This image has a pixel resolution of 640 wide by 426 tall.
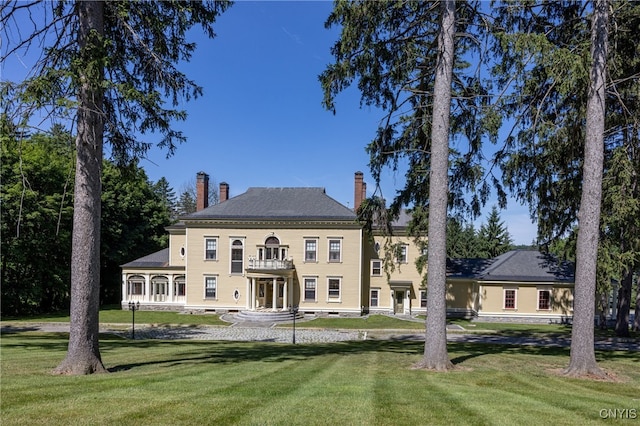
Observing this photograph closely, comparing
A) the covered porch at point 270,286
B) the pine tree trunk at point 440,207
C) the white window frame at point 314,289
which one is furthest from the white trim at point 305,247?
the pine tree trunk at point 440,207

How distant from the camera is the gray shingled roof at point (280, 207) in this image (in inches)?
1293

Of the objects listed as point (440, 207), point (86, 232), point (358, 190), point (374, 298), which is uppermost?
point (358, 190)

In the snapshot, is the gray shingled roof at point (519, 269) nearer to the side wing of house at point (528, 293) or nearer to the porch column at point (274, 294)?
the side wing of house at point (528, 293)

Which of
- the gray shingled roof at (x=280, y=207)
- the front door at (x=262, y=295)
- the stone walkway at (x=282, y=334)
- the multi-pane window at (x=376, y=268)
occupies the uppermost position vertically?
the gray shingled roof at (x=280, y=207)

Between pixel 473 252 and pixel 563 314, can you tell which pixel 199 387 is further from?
pixel 473 252

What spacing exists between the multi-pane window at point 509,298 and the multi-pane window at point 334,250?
1264 centimetres

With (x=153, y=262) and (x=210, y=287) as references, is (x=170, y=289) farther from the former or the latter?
(x=210, y=287)

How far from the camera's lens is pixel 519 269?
3200cm

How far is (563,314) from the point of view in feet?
100

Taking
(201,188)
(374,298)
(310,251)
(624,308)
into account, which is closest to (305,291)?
(310,251)

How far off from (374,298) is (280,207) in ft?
34.4

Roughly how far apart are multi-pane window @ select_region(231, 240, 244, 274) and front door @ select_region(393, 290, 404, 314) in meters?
12.5

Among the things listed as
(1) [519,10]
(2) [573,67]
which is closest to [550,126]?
(2) [573,67]

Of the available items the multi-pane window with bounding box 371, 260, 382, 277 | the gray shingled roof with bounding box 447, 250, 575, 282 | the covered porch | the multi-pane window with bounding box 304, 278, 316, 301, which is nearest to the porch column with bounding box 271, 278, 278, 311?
the covered porch
